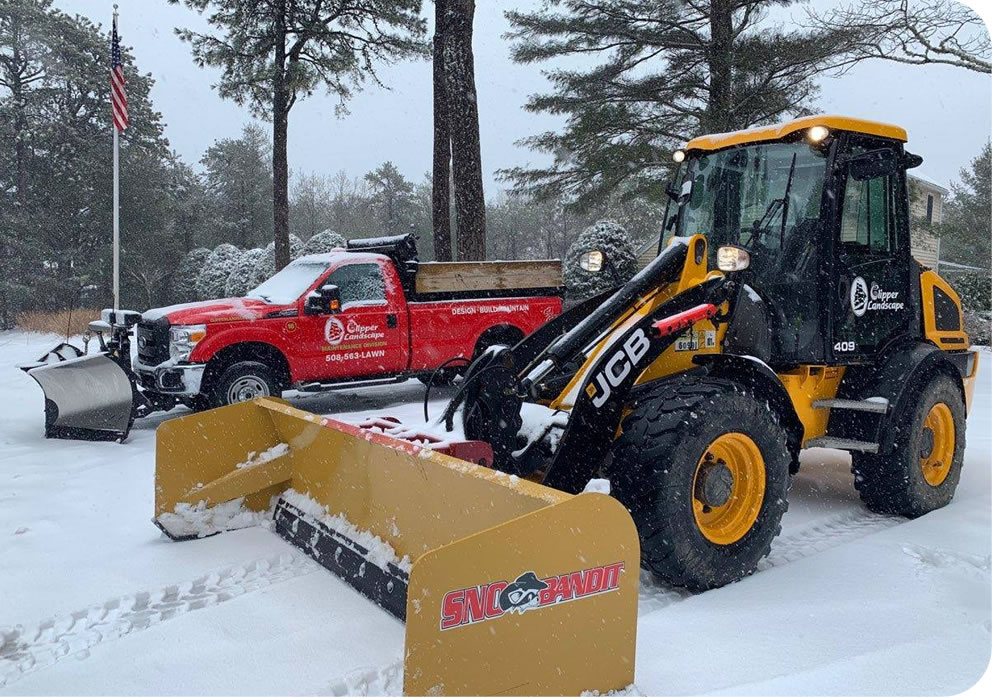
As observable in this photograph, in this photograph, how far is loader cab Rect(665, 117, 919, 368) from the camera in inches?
184

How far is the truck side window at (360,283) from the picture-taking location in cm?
914

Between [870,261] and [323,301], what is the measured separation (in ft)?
19.0

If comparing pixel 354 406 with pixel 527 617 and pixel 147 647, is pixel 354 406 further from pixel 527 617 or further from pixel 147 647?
pixel 527 617

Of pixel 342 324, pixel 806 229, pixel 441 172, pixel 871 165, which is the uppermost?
pixel 441 172

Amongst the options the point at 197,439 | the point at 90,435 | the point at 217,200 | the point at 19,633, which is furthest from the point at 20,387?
the point at 217,200

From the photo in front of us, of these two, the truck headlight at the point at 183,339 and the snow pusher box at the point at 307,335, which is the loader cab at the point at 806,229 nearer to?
the snow pusher box at the point at 307,335

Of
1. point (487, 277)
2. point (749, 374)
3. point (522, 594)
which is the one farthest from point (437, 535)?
point (487, 277)

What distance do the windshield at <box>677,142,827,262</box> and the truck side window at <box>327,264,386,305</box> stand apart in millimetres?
4923

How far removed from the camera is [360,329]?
30.0 ft

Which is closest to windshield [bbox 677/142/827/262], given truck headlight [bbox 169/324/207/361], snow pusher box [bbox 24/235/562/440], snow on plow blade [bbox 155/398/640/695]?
snow on plow blade [bbox 155/398/640/695]

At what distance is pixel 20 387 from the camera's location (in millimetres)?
11070

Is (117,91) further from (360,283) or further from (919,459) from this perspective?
(919,459)

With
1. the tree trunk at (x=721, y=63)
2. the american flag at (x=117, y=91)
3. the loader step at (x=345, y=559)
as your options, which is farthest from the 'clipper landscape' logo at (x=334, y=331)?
the american flag at (x=117, y=91)

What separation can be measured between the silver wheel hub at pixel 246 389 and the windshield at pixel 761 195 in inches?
208
